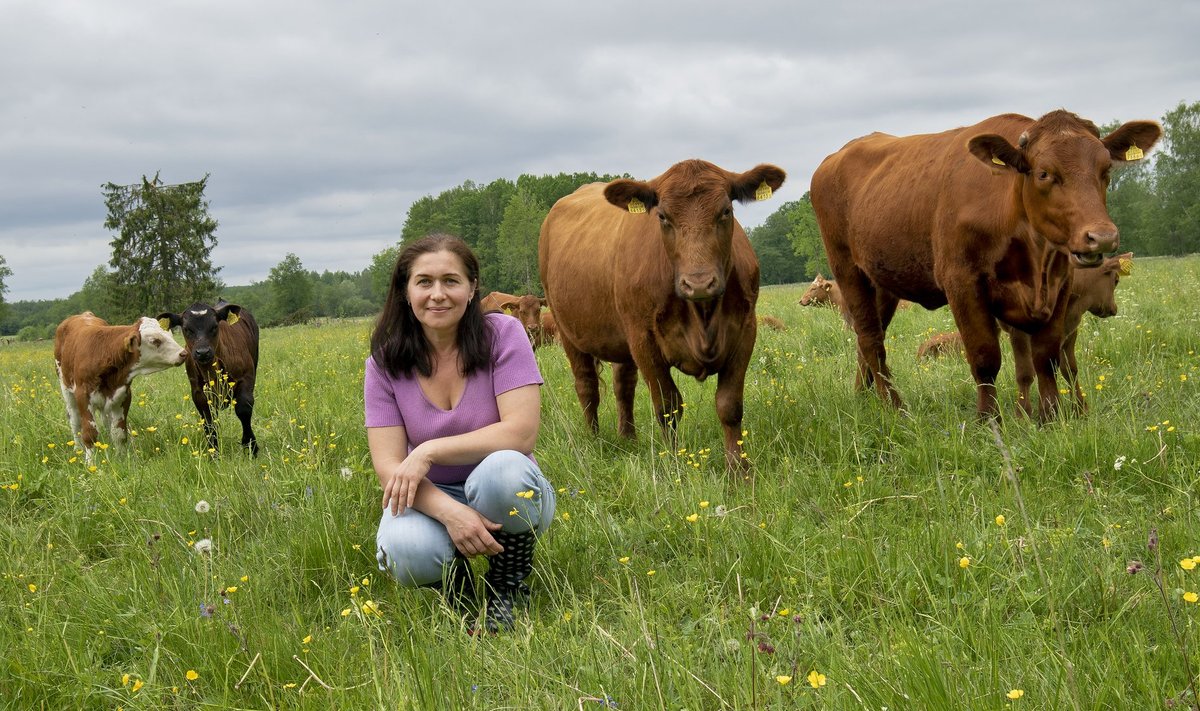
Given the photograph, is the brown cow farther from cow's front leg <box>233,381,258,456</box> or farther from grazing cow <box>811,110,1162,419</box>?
cow's front leg <box>233,381,258,456</box>

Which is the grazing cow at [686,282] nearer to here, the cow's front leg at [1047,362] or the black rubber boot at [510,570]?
the black rubber boot at [510,570]

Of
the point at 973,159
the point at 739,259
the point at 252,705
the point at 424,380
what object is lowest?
the point at 252,705

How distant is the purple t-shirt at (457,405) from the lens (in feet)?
12.0

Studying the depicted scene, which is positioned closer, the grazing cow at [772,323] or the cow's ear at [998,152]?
the cow's ear at [998,152]

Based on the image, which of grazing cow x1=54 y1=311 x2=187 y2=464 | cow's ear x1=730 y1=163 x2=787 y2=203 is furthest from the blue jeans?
grazing cow x1=54 y1=311 x2=187 y2=464

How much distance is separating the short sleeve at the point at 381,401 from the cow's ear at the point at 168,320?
5.03 meters

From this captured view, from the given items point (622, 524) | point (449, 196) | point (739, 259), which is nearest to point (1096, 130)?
point (739, 259)

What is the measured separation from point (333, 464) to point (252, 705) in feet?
10.3

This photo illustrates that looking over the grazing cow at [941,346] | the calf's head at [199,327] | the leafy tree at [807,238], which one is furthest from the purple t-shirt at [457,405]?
the leafy tree at [807,238]

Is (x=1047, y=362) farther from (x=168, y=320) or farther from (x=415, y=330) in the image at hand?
(x=168, y=320)

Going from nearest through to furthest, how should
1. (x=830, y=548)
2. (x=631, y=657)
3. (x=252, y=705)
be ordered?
1. (x=631, y=657)
2. (x=252, y=705)
3. (x=830, y=548)

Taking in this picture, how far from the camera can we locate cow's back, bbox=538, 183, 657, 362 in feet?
19.1

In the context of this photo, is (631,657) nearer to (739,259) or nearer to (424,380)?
(424,380)

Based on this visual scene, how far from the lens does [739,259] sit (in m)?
5.45
